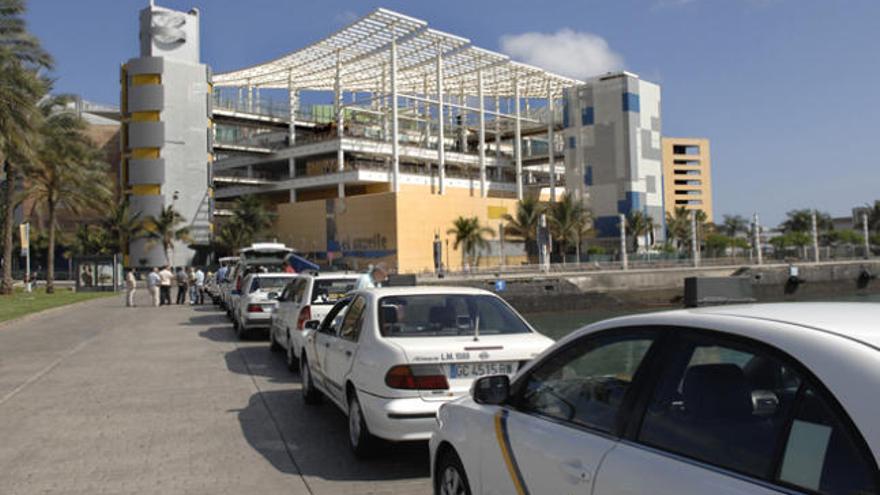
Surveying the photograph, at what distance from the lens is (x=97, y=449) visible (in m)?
6.82

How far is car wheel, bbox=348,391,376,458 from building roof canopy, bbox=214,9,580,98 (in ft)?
182

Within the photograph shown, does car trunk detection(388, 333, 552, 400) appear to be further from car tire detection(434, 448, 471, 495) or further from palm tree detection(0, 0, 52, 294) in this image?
palm tree detection(0, 0, 52, 294)

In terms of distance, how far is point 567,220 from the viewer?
6794 centimetres

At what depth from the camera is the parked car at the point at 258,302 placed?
16.2 m

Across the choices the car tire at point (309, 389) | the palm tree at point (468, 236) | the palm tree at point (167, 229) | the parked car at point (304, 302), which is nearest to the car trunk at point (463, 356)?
the car tire at point (309, 389)

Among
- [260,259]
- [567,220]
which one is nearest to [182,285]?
[260,259]

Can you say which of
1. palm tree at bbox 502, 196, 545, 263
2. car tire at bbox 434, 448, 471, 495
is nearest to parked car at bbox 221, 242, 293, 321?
car tire at bbox 434, 448, 471, 495

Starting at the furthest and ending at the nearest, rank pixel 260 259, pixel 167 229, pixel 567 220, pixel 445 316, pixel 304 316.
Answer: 1. pixel 567 220
2. pixel 167 229
3. pixel 260 259
4. pixel 304 316
5. pixel 445 316

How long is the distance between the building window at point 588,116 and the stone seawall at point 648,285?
837 inches

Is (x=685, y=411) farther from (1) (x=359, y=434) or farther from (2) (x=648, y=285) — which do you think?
(2) (x=648, y=285)

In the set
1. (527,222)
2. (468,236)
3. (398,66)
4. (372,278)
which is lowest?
(372,278)

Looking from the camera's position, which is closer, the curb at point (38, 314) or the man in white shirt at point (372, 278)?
the man in white shirt at point (372, 278)

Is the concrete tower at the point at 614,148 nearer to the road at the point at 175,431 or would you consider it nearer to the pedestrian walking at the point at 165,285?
the pedestrian walking at the point at 165,285

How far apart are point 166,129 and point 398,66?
73.4 ft
